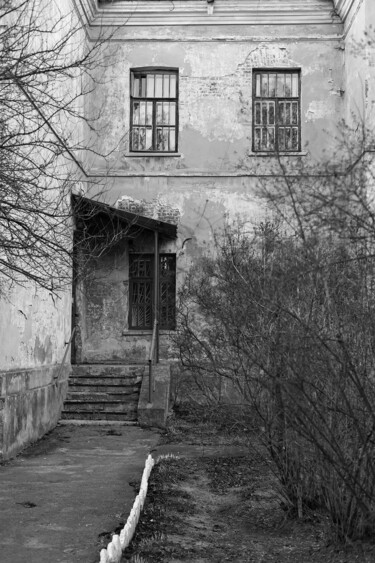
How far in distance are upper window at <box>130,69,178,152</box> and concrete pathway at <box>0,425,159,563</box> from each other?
7094mm

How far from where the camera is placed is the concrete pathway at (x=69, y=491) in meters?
6.37

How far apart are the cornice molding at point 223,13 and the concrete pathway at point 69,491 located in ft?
31.2

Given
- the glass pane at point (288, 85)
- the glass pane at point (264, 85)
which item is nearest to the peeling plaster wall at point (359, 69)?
the glass pane at point (288, 85)

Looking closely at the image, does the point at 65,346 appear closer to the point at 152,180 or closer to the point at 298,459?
the point at 152,180

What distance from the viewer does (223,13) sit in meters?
17.2

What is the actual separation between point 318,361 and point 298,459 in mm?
1208

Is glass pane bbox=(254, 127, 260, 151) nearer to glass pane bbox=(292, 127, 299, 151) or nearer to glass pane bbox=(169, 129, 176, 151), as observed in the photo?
glass pane bbox=(292, 127, 299, 151)

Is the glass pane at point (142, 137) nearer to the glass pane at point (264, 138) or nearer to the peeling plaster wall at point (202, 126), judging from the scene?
the peeling plaster wall at point (202, 126)

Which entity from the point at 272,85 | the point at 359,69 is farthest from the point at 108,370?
the point at 359,69

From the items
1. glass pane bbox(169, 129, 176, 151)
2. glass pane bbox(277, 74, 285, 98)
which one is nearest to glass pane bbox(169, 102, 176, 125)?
glass pane bbox(169, 129, 176, 151)

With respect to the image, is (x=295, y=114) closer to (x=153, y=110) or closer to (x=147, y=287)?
(x=153, y=110)

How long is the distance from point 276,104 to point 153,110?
110 inches

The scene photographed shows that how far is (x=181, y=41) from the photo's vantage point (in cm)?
1720

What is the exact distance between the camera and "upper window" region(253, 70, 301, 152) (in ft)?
56.0
